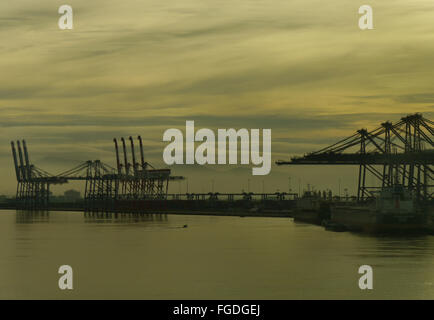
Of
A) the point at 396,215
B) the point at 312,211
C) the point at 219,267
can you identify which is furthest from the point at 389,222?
the point at 312,211

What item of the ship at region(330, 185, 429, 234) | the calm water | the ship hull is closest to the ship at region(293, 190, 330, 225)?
the ship hull

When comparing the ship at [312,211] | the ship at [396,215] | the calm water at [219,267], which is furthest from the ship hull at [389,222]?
the ship at [312,211]

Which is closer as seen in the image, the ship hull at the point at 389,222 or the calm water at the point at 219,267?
the calm water at the point at 219,267

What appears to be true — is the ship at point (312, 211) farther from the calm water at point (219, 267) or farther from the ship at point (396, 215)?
the calm water at point (219, 267)

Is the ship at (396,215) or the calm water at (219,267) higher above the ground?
the ship at (396,215)

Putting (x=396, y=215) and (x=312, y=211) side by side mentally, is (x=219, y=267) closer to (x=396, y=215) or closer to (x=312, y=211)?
(x=396, y=215)

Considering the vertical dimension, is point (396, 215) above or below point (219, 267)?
above

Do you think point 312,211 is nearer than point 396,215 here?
No

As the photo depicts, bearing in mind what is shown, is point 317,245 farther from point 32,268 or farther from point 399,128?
point 399,128
